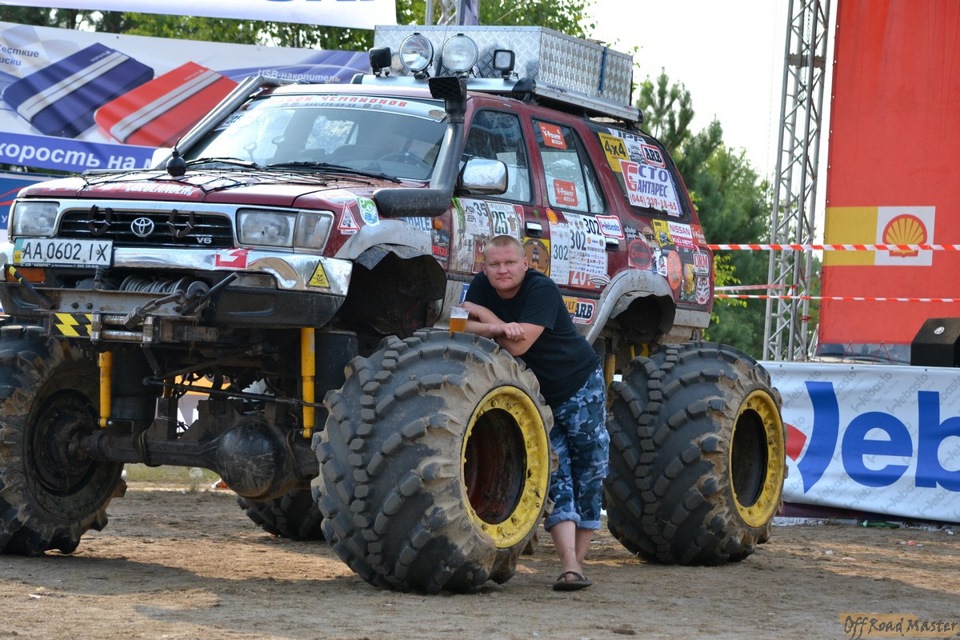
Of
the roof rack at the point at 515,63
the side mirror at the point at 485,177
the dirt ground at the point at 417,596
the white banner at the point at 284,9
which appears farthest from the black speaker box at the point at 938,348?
the white banner at the point at 284,9

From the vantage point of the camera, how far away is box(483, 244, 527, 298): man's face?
7.11 metres

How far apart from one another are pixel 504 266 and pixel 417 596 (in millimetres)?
1567

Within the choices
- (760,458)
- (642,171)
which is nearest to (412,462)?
(760,458)

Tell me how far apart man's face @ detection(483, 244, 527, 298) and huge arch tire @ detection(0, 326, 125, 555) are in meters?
2.14

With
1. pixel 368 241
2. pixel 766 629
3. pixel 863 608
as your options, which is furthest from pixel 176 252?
pixel 863 608

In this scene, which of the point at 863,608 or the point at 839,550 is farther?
the point at 839,550

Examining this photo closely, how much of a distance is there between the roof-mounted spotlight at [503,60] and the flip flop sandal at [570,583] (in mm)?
3011

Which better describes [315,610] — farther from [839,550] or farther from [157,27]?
[157,27]

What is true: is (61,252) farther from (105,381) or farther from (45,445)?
(45,445)

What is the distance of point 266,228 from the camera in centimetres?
673

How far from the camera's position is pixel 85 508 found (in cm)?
802

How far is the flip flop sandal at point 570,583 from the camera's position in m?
7.16

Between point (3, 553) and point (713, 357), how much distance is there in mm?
3974

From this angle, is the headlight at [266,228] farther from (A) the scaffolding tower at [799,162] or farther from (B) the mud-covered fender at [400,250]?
(A) the scaffolding tower at [799,162]
